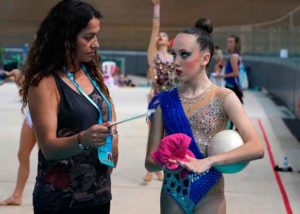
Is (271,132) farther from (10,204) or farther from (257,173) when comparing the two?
(10,204)

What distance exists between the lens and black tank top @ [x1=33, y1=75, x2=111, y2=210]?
3027mm

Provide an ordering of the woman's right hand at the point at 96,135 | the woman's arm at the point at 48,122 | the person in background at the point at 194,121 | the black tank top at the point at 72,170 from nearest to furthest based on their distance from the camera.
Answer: the woman's right hand at the point at 96,135
the woman's arm at the point at 48,122
the black tank top at the point at 72,170
the person in background at the point at 194,121

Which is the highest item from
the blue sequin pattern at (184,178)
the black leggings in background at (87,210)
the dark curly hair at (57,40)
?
the dark curly hair at (57,40)

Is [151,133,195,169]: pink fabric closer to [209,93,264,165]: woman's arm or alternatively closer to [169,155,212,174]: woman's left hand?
[169,155,212,174]: woman's left hand

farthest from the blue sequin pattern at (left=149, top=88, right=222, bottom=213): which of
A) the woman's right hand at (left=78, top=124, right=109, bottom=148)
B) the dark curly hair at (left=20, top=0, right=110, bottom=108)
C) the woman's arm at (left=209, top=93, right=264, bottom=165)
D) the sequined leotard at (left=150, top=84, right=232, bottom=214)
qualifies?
the dark curly hair at (left=20, top=0, right=110, bottom=108)

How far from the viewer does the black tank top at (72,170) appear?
9.93ft

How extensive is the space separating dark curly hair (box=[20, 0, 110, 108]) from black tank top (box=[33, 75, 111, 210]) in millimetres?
87

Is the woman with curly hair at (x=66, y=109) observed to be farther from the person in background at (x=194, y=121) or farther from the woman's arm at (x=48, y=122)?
the person in background at (x=194, y=121)

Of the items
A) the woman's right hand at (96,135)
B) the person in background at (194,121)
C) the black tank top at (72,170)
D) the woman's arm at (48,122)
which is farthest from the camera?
the person in background at (194,121)

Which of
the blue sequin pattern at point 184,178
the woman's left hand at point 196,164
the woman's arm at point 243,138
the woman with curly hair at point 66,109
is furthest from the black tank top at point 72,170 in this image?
the woman's arm at point 243,138

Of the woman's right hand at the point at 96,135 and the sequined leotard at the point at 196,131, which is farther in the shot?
the sequined leotard at the point at 196,131

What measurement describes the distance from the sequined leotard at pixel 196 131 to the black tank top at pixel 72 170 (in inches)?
13.4

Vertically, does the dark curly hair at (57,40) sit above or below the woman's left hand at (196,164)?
above

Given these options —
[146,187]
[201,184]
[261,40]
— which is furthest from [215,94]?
[261,40]
